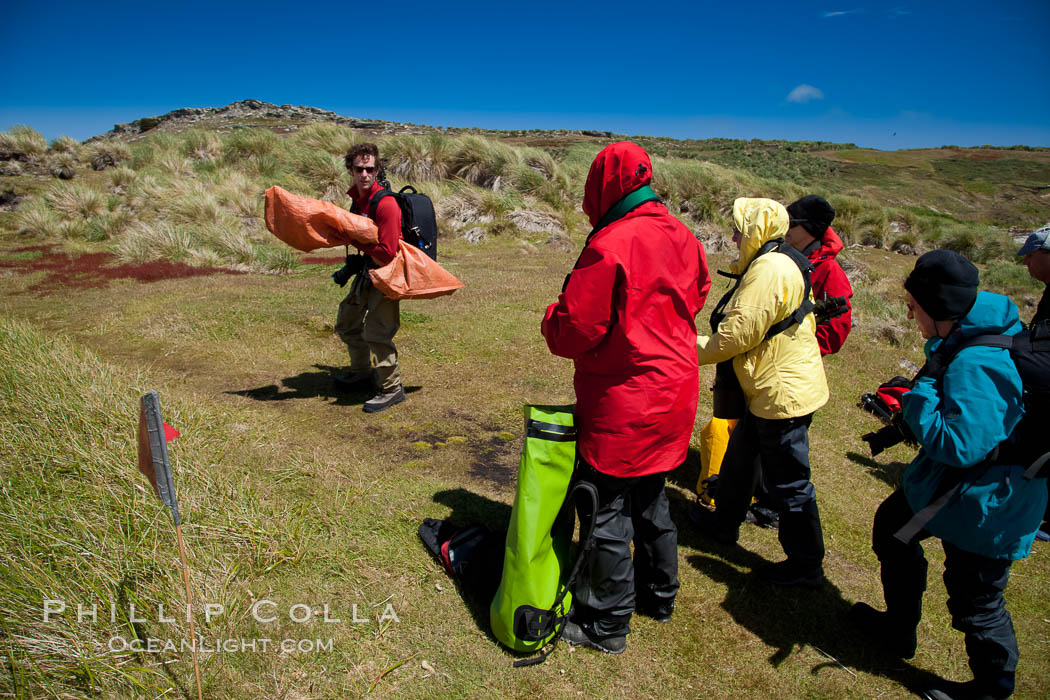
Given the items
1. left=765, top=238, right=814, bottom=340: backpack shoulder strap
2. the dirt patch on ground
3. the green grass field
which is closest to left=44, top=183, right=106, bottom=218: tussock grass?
the dirt patch on ground

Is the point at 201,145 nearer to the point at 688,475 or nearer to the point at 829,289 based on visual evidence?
the point at 688,475

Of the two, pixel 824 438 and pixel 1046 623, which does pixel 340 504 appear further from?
pixel 824 438

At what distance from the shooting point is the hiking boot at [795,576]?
3.17m

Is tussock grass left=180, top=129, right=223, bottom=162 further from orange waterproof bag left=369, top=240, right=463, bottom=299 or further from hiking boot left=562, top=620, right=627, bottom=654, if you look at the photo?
hiking boot left=562, top=620, right=627, bottom=654

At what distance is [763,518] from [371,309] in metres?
3.45

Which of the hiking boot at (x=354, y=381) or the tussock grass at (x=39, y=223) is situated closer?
the hiking boot at (x=354, y=381)

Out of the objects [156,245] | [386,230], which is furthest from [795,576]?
[156,245]

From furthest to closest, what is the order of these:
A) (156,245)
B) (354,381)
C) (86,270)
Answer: (156,245)
(86,270)
(354,381)

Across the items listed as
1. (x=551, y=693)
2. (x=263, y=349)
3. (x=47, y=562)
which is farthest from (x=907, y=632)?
(x=263, y=349)

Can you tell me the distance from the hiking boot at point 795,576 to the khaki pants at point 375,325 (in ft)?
10.8

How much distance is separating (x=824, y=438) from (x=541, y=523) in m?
4.22

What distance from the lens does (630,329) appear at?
2270 millimetres

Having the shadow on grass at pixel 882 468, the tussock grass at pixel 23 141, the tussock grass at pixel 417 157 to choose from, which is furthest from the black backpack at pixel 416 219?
the tussock grass at pixel 23 141

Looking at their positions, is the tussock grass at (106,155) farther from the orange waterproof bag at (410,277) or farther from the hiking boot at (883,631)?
the hiking boot at (883,631)
